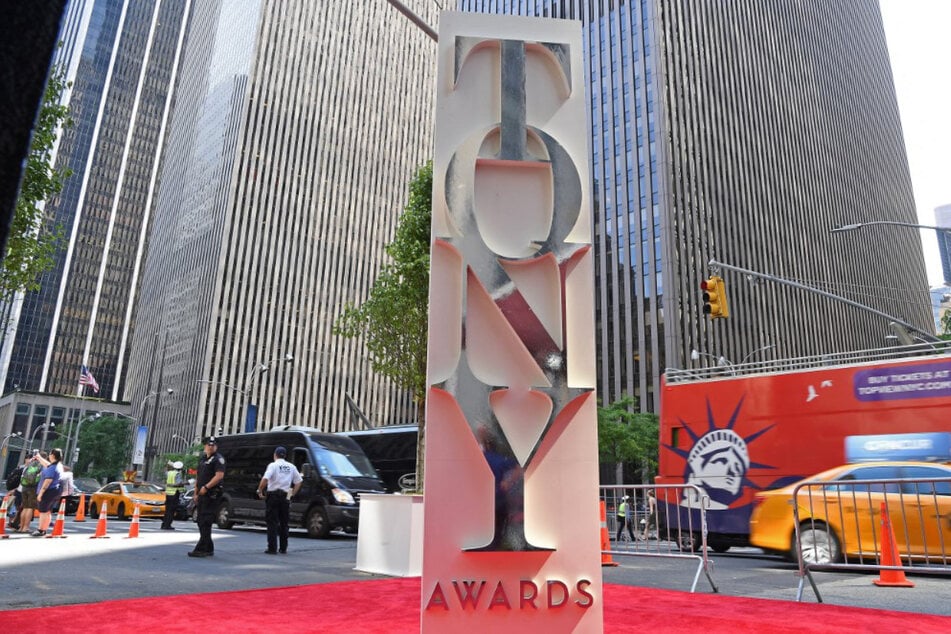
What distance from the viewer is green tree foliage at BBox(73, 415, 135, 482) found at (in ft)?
217

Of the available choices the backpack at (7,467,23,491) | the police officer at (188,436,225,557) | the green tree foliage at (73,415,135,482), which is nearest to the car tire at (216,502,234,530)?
the backpack at (7,467,23,491)

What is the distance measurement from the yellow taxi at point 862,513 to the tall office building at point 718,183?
1709 inches

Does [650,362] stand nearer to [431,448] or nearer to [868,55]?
[431,448]

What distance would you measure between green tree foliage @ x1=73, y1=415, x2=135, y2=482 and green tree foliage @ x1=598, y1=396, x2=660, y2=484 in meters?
48.7

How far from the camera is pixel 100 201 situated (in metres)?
114

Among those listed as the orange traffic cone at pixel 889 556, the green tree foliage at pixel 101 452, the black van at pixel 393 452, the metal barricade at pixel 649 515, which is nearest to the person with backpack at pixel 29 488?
the black van at pixel 393 452

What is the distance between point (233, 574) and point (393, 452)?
15.3m

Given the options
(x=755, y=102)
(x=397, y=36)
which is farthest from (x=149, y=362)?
(x=755, y=102)

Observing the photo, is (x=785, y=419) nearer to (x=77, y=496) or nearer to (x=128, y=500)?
(x=128, y=500)

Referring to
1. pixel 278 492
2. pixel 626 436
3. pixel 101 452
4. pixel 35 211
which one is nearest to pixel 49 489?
pixel 35 211

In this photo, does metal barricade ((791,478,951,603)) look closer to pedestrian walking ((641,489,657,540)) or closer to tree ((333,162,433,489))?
pedestrian walking ((641,489,657,540))

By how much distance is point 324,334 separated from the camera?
78812 millimetres

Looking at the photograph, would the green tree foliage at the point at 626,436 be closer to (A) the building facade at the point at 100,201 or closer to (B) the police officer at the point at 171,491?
(B) the police officer at the point at 171,491

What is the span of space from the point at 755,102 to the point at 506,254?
78.1 meters
